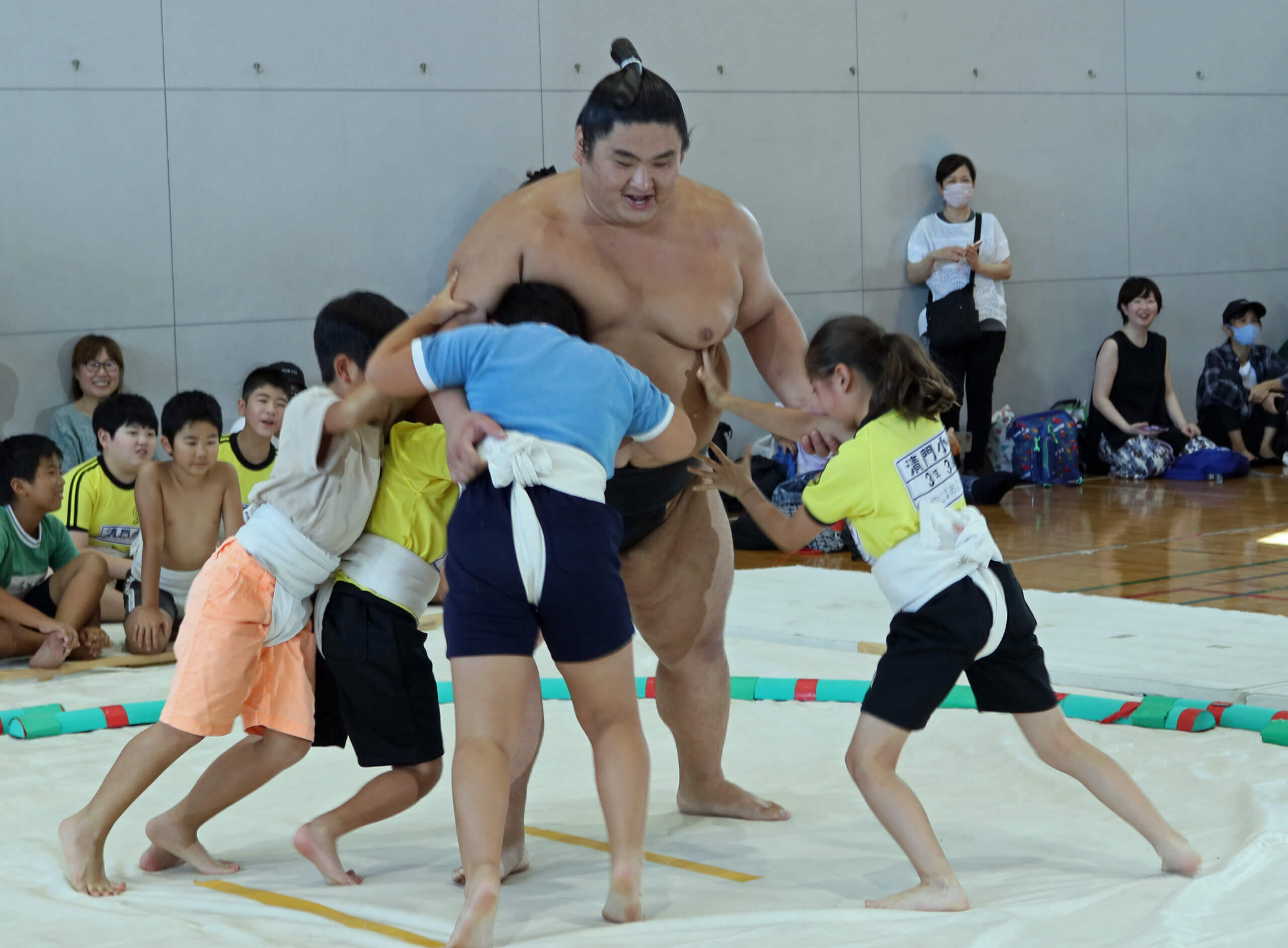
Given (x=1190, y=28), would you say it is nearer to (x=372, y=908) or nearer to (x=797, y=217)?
(x=797, y=217)

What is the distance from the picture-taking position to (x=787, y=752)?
10.2 feet

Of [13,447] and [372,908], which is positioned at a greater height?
[13,447]

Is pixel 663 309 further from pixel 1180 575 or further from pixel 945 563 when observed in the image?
pixel 1180 575

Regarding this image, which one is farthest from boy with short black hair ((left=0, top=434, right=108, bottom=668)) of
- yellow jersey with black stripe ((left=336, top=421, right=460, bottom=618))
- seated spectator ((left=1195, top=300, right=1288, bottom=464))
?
seated spectator ((left=1195, top=300, right=1288, bottom=464))

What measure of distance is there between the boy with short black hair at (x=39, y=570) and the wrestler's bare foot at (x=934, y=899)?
9.30ft

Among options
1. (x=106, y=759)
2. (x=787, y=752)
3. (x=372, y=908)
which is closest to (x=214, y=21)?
(x=106, y=759)

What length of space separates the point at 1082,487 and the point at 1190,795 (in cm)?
536

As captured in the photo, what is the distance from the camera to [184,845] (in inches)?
92.3

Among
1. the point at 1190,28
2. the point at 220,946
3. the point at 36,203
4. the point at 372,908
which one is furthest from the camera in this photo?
the point at 1190,28

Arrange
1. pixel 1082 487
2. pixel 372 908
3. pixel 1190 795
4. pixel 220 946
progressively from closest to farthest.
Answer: pixel 220 946, pixel 372 908, pixel 1190 795, pixel 1082 487

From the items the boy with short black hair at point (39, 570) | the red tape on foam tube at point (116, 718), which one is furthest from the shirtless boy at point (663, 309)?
the boy with short black hair at point (39, 570)

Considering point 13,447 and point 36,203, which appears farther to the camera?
point 36,203

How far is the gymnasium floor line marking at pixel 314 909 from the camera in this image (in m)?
1.97

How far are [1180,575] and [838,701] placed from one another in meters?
2.04
